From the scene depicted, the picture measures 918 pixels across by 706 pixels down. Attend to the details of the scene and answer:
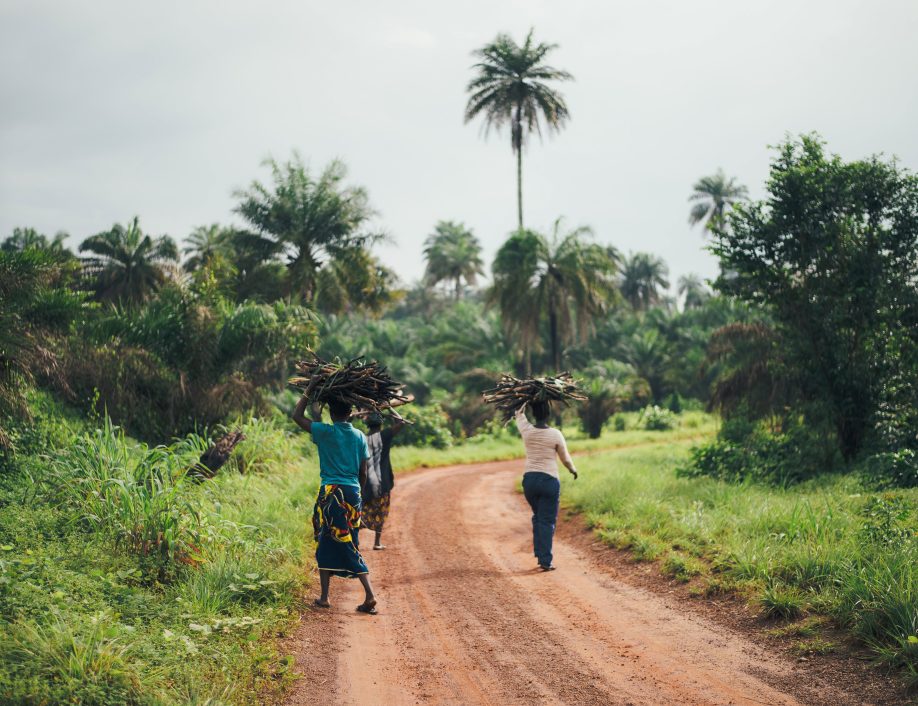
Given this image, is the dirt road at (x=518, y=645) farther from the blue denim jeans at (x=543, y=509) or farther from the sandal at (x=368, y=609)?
the blue denim jeans at (x=543, y=509)

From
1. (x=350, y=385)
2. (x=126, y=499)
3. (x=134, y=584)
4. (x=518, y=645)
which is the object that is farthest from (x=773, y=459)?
(x=134, y=584)

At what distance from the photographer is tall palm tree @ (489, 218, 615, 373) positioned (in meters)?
29.5

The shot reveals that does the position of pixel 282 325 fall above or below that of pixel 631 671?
above

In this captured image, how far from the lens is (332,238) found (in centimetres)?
2630

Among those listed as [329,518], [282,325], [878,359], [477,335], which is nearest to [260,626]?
[329,518]

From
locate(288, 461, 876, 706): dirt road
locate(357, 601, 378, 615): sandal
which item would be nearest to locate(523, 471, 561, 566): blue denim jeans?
locate(288, 461, 876, 706): dirt road

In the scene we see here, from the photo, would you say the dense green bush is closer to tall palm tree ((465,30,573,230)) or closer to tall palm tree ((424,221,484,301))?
tall palm tree ((465,30,573,230))

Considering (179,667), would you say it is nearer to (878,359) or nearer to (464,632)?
(464,632)

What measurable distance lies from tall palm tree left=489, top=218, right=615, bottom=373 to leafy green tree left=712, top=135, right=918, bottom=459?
15639mm

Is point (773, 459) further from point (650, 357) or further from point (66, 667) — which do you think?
point (650, 357)

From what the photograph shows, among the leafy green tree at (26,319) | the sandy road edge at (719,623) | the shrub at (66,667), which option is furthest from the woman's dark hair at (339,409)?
the leafy green tree at (26,319)

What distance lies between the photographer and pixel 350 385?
20.8 ft

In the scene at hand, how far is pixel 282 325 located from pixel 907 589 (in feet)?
41.5

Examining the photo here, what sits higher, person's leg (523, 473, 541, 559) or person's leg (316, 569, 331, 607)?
person's leg (523, 473, 541, 559)
